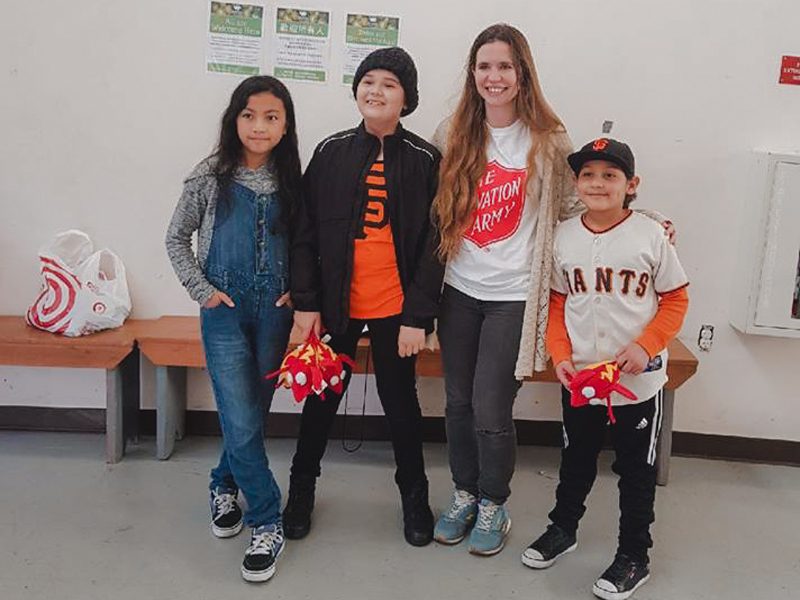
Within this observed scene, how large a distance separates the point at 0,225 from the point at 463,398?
75.0 inches

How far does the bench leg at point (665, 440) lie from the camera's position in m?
2.83

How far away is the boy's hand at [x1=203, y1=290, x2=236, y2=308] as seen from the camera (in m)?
2.09

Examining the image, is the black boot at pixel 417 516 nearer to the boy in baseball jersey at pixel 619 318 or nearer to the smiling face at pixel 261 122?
the boy in baseball jersey at pixel 619 318

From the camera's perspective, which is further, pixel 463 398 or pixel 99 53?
pixel 99 53

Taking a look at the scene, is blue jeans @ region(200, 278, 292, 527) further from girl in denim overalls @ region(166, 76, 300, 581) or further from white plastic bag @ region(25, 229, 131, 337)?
white plastic bag @ region(25, 229, 131, 337)

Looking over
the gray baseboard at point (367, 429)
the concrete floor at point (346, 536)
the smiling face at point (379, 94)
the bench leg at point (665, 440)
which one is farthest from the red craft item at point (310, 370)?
the bench leg at point (665, 440)

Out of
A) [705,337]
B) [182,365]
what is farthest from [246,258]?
[705,337]

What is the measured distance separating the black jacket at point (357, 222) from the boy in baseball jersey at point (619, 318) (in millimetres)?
357

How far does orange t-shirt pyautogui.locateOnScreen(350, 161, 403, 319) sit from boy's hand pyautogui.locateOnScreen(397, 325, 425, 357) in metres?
0.08

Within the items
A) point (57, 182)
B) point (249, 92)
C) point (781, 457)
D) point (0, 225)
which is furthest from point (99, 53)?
point (781, 457)

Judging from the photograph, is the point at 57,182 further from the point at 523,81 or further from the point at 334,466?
the point at 523,81

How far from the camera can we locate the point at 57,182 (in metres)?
2.98

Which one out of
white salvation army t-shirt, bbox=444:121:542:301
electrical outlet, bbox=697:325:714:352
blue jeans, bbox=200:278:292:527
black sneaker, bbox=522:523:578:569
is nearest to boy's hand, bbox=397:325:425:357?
white salvation army t-shirt, bbox=444:121:542:301

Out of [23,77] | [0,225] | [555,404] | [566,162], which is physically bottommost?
[555,404]
